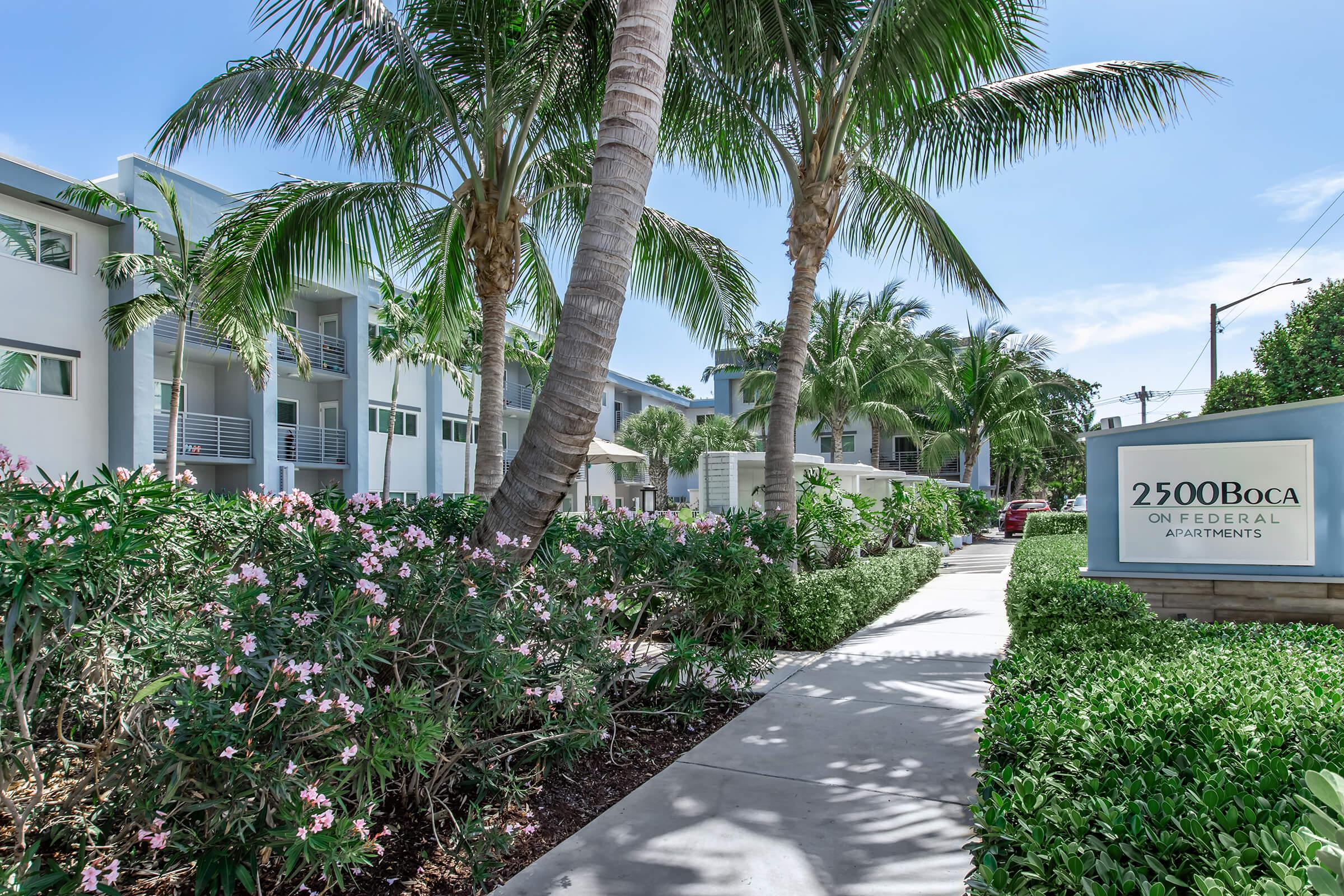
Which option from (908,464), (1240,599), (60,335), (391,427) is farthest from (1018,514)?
(60,335)

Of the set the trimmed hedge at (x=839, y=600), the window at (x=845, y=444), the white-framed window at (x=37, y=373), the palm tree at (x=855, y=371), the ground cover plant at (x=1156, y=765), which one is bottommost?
the trimmed hedge at (x=839, y=600)

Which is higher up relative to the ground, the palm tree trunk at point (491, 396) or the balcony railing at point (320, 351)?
the balcony railing at point (320, 351)

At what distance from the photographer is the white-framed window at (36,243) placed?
15.9 m

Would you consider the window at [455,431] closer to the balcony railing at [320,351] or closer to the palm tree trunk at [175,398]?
the balcony railing at [320,351]

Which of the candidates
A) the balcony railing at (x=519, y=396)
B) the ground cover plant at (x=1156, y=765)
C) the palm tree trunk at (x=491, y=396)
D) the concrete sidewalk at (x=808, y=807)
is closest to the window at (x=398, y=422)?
the balcony railing at (x=519, y=396)

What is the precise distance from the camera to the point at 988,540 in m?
29.3

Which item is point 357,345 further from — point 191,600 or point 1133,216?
point 191,600

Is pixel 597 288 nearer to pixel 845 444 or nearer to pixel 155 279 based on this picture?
pixel 155 279

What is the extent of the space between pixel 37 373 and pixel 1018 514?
106ft

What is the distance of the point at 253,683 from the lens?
2477 millimetres

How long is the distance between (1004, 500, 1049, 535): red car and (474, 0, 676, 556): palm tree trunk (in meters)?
30.3

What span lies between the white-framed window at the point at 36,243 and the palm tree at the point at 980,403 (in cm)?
2673

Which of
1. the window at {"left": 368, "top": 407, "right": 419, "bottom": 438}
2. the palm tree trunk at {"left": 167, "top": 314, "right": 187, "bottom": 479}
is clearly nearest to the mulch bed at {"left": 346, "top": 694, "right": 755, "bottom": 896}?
the palm tree trunk at {"left": 167, "top": 314, "right": 187, "bottom": 479}

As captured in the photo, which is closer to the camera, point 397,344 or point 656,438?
point 397,344
